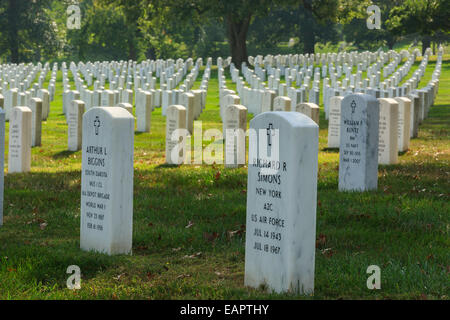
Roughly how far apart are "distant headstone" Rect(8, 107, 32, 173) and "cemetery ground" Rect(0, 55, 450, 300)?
0.92ft

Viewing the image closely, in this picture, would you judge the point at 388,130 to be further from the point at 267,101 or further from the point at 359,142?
the point at 267,101

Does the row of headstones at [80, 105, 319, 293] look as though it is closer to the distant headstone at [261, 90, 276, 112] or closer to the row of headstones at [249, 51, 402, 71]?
the distant headstone at [261, 90, 276, 112]

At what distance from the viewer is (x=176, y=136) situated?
14758 mm

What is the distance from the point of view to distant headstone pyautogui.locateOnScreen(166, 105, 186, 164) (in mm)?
14586

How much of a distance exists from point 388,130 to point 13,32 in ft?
184

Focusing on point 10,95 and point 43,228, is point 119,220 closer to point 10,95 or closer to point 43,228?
point 43,228

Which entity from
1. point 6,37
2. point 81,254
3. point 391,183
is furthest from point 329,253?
point 6,37

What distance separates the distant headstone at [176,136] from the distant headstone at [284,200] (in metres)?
8.34

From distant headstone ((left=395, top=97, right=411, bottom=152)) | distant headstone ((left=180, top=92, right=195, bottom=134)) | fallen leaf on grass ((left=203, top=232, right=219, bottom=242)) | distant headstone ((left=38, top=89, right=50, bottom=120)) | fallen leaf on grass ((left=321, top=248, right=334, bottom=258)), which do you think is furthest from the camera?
distant headstone ((left=38, top=89, right=50, bottom=120))

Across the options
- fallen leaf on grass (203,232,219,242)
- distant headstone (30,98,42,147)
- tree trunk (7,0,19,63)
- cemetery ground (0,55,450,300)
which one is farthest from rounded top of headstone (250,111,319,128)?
tree trunk (7,0,19,63)

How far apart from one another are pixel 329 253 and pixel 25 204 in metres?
4.89

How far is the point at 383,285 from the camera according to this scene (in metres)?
6.33

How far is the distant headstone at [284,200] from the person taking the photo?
5.93 m

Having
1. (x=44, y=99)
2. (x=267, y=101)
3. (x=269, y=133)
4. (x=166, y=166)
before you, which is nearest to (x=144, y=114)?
(x=267, y=101)
